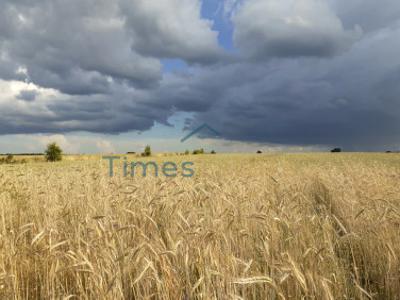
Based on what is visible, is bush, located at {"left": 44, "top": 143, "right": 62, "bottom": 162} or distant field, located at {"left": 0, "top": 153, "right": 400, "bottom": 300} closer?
distant field, located at {"left": 0, "top": 153, "right": 400, "bottom": 300}

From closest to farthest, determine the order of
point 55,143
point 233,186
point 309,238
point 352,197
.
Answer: point 309,238 → point 352,197 → point 233,186 → point 55,143

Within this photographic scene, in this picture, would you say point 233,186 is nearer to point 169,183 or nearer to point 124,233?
point 169,183

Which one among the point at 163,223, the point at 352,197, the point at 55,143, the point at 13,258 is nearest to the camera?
the point at 13,258

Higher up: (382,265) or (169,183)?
(169,183)

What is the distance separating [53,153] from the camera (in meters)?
45.4

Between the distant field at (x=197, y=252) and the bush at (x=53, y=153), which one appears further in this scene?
the bush at (x=53, y=153)

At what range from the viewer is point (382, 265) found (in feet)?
11.4

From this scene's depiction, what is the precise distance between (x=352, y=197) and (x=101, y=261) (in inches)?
196

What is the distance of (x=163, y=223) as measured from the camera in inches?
171

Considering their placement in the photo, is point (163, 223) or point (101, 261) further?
point (163, 223)

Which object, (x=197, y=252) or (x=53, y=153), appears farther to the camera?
(x=53, y=153)

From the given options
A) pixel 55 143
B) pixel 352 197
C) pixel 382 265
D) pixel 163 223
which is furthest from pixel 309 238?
pixel 55 143

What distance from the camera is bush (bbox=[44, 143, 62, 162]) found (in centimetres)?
4506

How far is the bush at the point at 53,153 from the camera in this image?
148 feet
